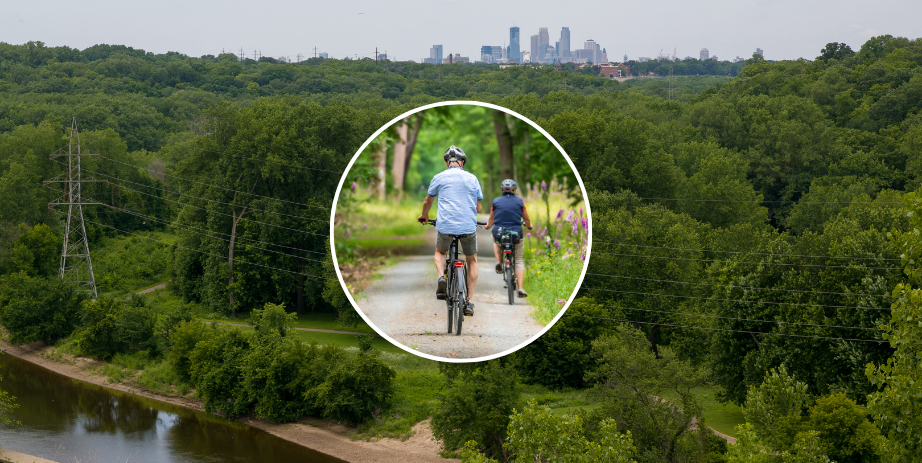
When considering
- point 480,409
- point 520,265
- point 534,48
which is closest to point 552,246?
point 520,265

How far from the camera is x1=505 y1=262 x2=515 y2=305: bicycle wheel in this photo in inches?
192

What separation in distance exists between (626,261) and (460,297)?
91.9 ft

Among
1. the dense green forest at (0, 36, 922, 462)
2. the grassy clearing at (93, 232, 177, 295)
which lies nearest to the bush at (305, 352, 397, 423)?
the dense green forest at (0, 36, 922, 462)

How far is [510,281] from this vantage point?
4918 mm

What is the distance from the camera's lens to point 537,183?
16.1 ft

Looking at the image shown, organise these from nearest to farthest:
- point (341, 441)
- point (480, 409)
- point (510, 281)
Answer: point (510, 281)
point (480, 409)
point (341, 441)

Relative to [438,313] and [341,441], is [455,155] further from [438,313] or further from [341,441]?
[341,441]

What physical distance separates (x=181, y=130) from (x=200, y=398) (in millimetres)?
52586

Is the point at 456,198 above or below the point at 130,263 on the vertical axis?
above

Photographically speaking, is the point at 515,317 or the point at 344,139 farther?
the point at 344,139

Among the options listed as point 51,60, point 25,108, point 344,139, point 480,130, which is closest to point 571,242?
point 480,130

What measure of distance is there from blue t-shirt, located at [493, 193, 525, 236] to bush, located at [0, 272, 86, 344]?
3661 cm

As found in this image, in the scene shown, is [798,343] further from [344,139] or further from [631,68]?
[631,68]

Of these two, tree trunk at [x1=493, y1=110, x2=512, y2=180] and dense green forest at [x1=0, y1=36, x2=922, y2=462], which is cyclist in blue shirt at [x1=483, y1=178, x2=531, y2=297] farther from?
dense green forest at [x1=0, y1=36, x2=922, y2=462]
